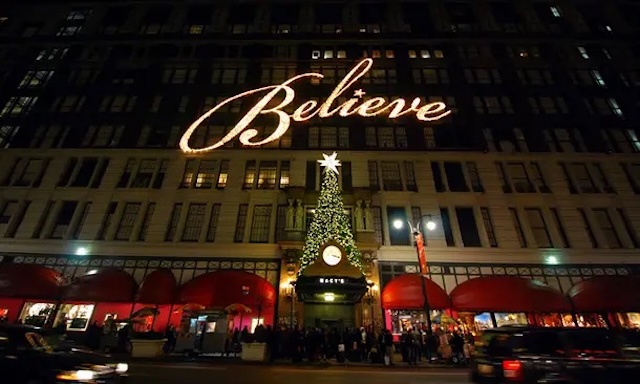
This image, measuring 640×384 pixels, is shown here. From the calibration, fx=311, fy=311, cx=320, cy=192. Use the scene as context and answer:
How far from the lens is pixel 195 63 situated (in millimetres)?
37000

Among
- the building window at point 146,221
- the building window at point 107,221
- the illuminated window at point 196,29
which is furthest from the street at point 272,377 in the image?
the illuminated window at point 196,29

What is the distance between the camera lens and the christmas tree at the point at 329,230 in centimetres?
2262

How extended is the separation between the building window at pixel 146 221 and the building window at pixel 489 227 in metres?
28.8

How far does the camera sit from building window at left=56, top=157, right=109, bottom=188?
28.9 m

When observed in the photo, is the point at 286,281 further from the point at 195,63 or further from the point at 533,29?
the point at 533,29

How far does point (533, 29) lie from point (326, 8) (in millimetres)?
27157

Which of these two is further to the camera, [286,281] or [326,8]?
[326,8]

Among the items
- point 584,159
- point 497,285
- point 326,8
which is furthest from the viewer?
point 326,8

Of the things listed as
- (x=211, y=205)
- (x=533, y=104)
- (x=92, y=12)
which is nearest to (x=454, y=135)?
(x=533, y=104)

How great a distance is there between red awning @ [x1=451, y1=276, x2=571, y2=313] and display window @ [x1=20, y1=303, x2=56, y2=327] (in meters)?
30.2

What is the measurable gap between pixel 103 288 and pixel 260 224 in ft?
39.2

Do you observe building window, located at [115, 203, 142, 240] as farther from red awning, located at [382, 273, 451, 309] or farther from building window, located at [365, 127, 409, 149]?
Result: building window, located at [365, 127, 409, 149]

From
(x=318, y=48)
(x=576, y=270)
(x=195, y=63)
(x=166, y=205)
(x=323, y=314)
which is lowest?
(x=323, y=314)

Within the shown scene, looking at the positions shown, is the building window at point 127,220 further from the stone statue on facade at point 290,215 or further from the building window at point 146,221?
the stone statue on facade at point 290,215
